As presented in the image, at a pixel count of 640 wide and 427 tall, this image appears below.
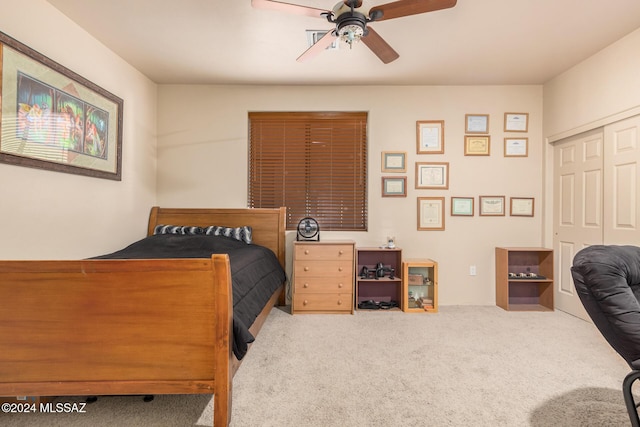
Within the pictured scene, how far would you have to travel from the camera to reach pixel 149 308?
144 centimetres

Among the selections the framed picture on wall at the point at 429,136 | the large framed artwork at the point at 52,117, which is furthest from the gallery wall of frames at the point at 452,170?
the large framed artwork at the point at 52,117

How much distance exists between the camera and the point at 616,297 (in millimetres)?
1224

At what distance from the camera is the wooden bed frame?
1391 mm

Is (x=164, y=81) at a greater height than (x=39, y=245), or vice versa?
(x=164, y=81)

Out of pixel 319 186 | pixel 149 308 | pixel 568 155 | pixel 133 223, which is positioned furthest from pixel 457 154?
pixel 133 223

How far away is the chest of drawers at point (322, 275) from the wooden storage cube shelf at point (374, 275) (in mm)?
376

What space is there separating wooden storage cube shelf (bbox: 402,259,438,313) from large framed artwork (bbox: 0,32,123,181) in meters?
3.23

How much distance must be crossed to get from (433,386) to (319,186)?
2.54 metres

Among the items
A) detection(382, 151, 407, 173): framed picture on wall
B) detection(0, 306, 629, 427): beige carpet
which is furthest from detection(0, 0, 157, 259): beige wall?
detection(382, 151, 407, 173): framed picture on wall

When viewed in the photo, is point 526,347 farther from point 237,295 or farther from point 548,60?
point 548,60

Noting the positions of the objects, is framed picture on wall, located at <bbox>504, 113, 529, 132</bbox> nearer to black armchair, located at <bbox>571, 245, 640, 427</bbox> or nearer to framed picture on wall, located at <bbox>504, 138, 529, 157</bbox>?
framed picture on wall, located at <bbox>504, 138, 529, 157</bbox>

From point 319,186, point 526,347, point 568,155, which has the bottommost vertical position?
point 526,347

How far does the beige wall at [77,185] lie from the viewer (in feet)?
6.81

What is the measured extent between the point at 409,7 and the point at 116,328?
228cm
